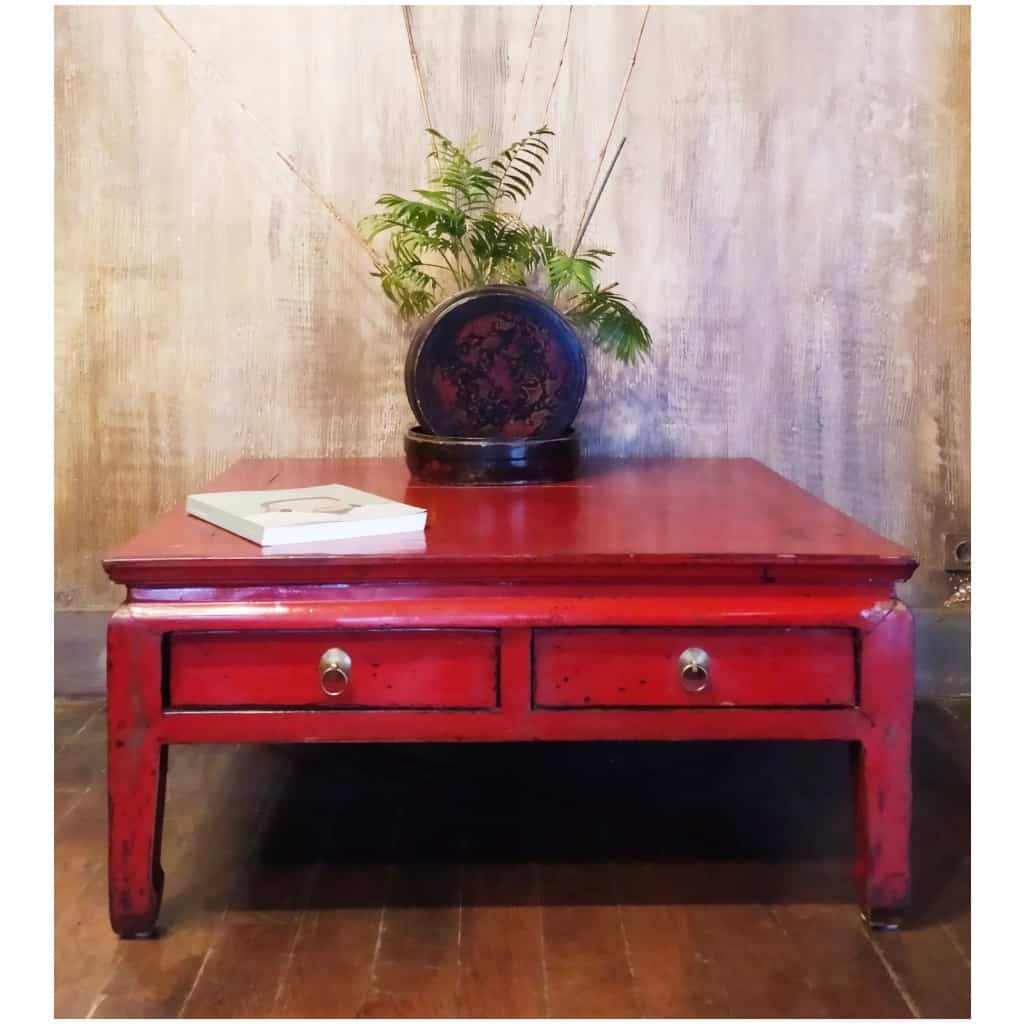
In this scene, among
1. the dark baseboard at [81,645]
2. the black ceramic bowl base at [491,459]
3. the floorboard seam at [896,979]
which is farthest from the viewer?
the dark baseboard at [81,645]

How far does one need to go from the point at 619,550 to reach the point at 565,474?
489 millimetres

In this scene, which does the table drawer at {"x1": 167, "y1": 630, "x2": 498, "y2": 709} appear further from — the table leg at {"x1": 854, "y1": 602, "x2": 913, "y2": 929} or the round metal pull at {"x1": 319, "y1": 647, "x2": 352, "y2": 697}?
the table leg at {"x1": 854, "y1": 602, "x2": 913, "y2": 929}

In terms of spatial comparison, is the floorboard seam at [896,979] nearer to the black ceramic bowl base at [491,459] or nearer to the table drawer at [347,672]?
the table drawer at [347,672]

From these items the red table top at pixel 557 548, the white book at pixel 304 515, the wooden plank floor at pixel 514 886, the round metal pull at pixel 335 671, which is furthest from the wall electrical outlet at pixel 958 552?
the round metal pull at pixel 335 671

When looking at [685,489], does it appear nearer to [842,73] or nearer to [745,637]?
[745,637]

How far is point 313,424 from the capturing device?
2.07 metres

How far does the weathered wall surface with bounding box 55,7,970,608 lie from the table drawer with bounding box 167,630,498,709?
78 centimetres

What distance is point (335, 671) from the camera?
133 cm

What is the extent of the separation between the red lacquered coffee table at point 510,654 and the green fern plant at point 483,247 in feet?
2.13

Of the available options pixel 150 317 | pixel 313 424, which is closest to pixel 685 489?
pixel 313 424

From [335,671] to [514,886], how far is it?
1.31 feet

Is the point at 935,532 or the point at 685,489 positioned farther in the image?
the point at 935,532

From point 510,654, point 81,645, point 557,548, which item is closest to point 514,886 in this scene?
point 510,654

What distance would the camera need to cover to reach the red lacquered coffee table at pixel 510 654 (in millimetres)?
1335
